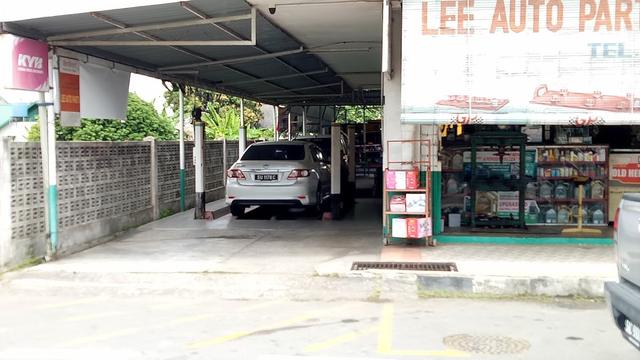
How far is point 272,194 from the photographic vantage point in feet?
39.4

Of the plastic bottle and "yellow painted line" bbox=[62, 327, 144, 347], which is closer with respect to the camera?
"yellow painted line" bbox=[62, 327, 144, 347]

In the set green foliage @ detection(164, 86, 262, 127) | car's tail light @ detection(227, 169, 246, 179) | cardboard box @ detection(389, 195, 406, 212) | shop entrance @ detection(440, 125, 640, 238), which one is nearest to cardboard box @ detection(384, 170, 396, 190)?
cardboard box @ detection(389, 195, 406, 212)

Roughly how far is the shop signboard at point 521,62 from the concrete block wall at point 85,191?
5.05 m

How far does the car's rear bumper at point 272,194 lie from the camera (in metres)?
12.0

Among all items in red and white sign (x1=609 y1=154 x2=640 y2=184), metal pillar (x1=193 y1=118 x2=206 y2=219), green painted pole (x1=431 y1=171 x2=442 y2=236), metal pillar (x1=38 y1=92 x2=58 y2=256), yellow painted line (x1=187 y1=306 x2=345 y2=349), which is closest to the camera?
yellow painted line (x1=187 y1=306 x2=345 y2=349)

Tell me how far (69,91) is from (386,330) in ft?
20.3

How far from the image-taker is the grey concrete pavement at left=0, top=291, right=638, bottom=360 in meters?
5.25

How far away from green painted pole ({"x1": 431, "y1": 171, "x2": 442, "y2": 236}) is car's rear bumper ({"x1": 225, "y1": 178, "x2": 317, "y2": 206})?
10.9 feet

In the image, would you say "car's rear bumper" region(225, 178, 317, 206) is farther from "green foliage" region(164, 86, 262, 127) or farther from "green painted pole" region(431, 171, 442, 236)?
"green foliage" region(164, 86, 262, 127)

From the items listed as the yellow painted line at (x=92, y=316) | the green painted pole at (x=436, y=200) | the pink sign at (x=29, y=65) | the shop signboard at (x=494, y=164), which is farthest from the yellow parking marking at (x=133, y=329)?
the shop signboard at (x=494, y=164)

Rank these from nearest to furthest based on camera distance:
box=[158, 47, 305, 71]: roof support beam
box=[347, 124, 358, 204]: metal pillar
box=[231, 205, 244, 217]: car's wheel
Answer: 1. box=[158, 47, 305, 71]: roof support beam
2. box=[231, 205, 244, 217]: car's wheel
3. box=[347, 124, 358, 204]: metal pillar

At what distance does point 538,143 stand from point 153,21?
253 inches

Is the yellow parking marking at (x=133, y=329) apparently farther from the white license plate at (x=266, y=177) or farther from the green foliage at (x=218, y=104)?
the green foliage at (x=218, y=104)

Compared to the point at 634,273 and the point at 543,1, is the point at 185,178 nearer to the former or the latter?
the point at 543,1
